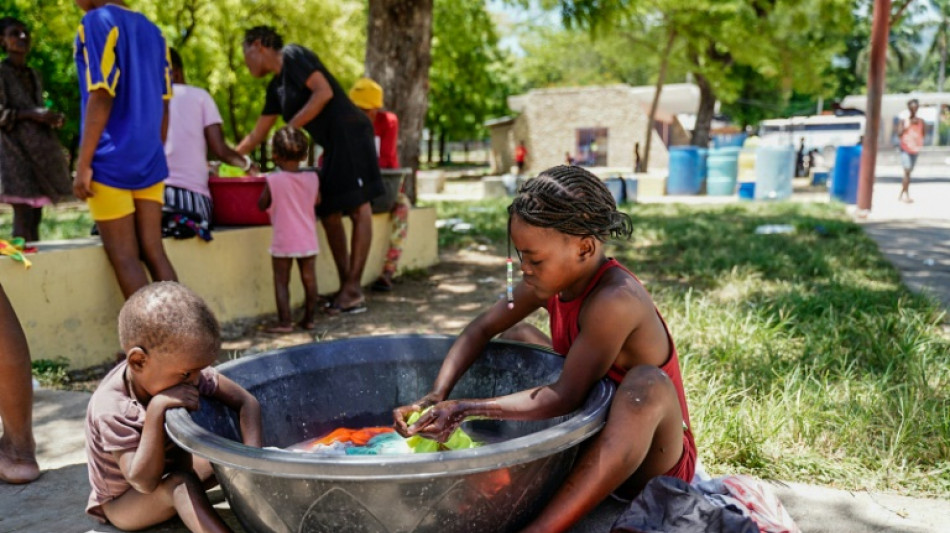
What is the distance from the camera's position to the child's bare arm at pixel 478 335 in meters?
2.55

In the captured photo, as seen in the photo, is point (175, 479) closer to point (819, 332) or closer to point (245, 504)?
point (245, 504)

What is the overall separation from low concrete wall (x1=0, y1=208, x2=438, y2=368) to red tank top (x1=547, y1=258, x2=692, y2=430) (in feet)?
9.22

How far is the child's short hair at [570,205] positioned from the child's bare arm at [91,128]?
224 centimetres

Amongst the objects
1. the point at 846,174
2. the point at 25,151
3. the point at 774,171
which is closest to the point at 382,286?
the point at 25,151

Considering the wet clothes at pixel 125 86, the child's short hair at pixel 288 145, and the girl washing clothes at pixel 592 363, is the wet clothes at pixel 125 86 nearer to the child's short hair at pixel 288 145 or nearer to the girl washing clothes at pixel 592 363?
the child's short hair at pixel 288 145

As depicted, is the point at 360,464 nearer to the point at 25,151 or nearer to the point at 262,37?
the point at 262,37

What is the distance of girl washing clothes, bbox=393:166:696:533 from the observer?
78.5 inches

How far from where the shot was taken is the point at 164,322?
2055mm

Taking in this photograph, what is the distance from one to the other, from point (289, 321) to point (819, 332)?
3.11m

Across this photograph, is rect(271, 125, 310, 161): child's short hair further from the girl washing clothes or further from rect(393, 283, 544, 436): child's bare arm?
the girl washing clothes

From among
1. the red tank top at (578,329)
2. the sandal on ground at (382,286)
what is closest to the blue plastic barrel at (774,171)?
the sandal on ground at (382,286)

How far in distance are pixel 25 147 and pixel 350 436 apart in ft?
14.1

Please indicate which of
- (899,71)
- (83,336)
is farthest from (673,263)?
(899,71)

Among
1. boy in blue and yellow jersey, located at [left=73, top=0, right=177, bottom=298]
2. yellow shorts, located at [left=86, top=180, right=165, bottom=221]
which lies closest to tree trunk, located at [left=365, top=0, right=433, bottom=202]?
boy in blue and yellow jersey, located at [left=73, top=0, right=177, bottom=298]
